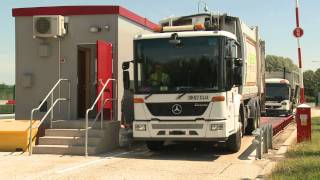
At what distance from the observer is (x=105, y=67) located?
15.0 meters

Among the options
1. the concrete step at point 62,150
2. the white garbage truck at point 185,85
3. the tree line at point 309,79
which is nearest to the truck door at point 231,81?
the white garbage truck at point 185,85

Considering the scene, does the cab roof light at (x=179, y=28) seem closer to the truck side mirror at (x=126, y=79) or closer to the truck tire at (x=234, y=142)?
the truck side mirror at (x=126, y=79)

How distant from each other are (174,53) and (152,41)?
0.61 metres

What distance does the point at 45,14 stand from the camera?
52.0ft

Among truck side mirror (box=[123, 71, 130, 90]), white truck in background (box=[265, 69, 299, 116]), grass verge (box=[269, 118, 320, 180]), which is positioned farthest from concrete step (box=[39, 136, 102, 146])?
white truck in background (box=[265, 69, 299, 116])

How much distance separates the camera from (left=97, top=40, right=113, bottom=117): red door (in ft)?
47.5

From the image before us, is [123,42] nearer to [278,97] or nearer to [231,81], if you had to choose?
[231,81]

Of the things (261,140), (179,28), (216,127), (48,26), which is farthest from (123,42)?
(261,140)

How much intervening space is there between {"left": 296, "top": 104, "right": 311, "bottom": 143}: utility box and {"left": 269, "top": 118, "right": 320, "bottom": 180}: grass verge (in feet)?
5.59

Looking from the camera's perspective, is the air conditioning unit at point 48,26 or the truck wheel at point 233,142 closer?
the truck wheel at point 233,142

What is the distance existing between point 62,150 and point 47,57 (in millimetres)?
3528

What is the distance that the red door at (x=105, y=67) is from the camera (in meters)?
14.5

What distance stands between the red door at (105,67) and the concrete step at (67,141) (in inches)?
50.6

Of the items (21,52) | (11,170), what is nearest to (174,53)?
(11,170)
